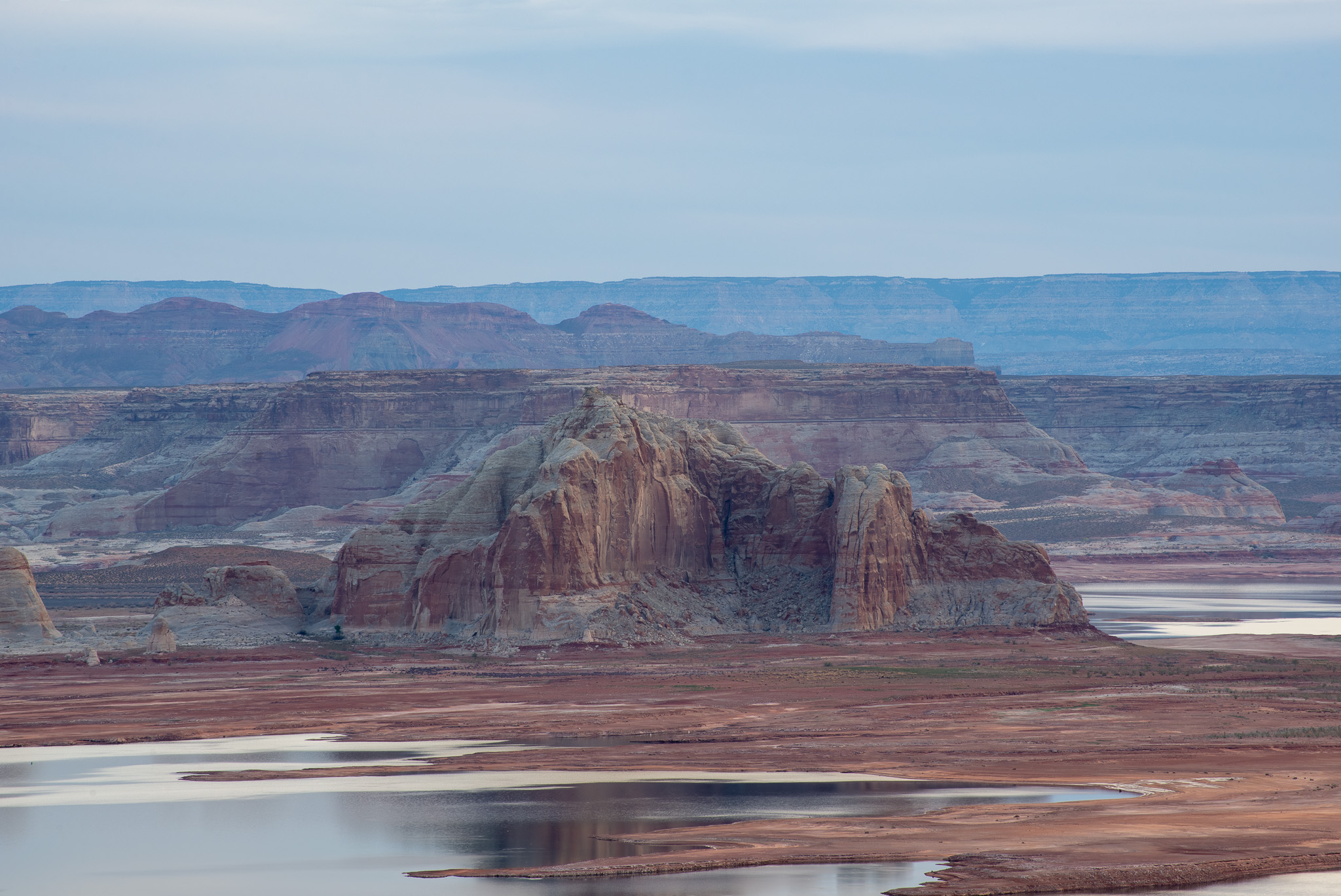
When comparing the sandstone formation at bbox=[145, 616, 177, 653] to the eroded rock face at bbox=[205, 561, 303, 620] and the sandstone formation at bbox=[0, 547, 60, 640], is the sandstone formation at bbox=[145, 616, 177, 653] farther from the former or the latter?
the sandstone formation at bbox=[0, 547, 60, 640]

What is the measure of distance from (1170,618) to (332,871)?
215 feet

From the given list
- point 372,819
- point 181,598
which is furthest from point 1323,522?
point 372,819

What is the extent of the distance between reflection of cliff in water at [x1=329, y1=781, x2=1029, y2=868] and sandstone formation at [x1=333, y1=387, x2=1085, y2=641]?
27.7 meters

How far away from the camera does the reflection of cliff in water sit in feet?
124

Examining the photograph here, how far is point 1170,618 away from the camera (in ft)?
309

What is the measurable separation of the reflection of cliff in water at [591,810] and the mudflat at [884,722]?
109 cm

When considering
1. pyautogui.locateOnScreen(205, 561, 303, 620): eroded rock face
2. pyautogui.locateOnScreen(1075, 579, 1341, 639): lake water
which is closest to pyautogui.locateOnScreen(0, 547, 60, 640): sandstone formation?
pyautogui.locateOnScreen(205, 561, 303, 620): eroded rock face

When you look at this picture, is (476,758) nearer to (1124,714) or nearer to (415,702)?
(415,702)

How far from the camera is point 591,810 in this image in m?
41.4

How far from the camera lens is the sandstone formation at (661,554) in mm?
72375

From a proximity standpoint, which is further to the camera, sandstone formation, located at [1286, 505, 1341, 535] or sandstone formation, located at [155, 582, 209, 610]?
sandstone formation, located at [1286, 505, 1341, 535]

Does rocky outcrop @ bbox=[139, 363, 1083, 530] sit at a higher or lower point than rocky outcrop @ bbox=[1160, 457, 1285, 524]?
higher

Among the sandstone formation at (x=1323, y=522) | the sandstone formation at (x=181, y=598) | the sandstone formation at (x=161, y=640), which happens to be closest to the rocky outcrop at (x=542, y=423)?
the sandstone formation at (x=1323, y=522)

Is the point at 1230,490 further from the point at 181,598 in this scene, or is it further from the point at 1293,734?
the point at 1293,734
